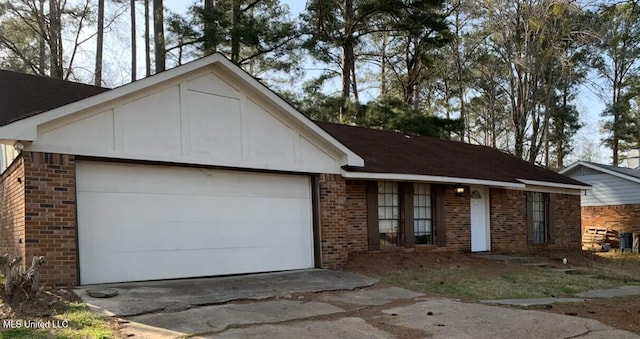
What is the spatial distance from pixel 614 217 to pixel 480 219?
1144cm

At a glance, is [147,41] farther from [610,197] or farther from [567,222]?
[610,197]

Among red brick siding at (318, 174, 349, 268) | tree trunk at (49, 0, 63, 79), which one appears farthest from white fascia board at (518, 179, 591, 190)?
tree trunk at (49, 0, 63, 79)

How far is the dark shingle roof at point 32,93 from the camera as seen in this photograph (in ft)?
36.1

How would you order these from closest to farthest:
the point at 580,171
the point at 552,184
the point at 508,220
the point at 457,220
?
the point at 457,220, the point at 508,220, the point at 552,184, the point at 580,171

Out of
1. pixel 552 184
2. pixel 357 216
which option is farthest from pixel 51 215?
pixel 552 184

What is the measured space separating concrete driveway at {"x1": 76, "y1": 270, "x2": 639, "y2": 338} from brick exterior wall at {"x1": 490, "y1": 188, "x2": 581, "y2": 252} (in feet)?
25.4

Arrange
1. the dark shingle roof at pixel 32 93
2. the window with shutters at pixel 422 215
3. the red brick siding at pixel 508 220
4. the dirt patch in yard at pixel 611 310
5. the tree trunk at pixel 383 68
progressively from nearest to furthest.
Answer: the dirt patch in yard at pixel 611 310 < the dark shingle roof at pixel 32 93 < the window with shutters at pixel 422 215 < the red brick siding at pixel 508 220 < the tree trunk at pixel 383 68

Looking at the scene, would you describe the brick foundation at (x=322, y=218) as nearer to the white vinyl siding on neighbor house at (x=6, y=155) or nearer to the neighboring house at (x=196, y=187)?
the neighboring house at (x=196, y=187)

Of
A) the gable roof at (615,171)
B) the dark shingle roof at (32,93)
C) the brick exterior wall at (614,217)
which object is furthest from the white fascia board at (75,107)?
the brick exterior wall at (614,217)

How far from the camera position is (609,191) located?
2383cm

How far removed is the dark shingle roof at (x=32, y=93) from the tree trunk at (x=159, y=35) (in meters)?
9.08

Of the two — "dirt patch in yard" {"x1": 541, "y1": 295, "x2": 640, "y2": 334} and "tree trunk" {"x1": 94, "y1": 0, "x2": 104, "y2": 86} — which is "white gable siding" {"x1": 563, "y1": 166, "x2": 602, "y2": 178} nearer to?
"dirt patch in yard" {"x1": 541, "y1": 295, "x2": 640, "y2": 334}

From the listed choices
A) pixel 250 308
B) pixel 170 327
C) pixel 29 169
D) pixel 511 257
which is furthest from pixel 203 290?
pixel 511 257

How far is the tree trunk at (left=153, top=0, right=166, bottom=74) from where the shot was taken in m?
22.4
